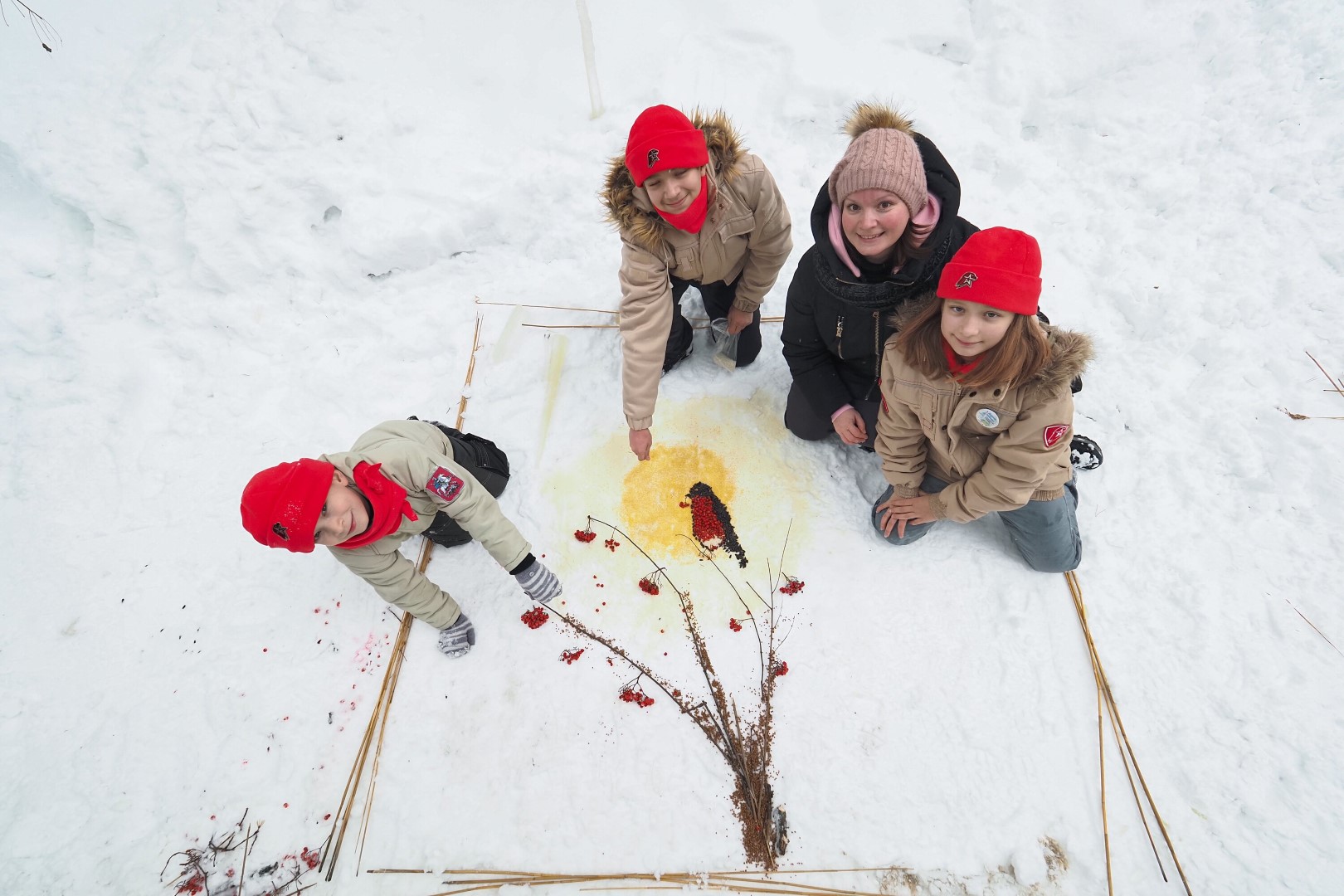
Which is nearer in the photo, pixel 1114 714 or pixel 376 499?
pixel 376 499

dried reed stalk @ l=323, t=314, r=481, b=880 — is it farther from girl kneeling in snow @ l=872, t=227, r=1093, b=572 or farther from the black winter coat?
girl kneeling in snow @ l=872, t=227, r=1093, b=572

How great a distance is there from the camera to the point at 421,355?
3561 millimetres

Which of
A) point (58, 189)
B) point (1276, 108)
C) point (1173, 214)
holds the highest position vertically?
point (1276, 108)

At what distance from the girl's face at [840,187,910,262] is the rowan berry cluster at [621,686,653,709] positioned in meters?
2.12

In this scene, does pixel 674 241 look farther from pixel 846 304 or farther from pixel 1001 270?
pixel 1001 270

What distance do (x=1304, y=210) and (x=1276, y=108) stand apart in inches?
29.1

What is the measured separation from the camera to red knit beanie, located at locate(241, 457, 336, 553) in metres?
1.92

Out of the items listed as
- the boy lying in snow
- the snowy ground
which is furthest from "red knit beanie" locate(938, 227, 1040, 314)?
the boy lying in snow

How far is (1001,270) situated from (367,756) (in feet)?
10.5

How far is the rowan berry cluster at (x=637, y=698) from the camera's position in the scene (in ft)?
8.57

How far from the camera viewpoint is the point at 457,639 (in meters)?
2.73

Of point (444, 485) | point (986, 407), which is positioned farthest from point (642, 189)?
point (986, 407)

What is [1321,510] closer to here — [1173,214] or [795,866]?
[1173,214]

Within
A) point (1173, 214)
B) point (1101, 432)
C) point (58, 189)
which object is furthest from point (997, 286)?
point (58, 189)
